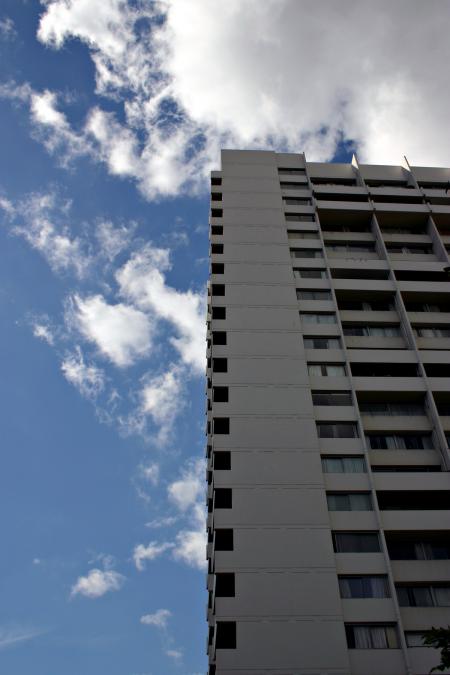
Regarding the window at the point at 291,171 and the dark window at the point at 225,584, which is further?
the window at the point at 291,171

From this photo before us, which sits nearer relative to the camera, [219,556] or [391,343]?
[219,556]

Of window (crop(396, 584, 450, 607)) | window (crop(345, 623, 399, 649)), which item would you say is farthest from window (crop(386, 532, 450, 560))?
window (crop(345, 623, 399, 649))

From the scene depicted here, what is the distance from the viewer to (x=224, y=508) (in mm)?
29625

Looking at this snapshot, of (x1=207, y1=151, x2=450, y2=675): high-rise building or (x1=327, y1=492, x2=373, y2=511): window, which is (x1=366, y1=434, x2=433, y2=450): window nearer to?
(x1=207, y1=151, x2=450, y2=675): high-rise building

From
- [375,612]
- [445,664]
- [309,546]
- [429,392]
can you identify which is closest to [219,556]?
[309,546]

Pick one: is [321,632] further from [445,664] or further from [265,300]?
[265,300]

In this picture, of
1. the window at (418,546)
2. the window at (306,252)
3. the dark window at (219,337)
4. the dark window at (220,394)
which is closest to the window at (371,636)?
the window at (418,546)

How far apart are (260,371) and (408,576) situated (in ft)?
47.1

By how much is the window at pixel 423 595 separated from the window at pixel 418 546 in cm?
162

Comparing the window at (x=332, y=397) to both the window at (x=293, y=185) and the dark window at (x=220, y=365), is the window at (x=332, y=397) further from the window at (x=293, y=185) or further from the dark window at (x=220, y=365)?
the window at (x=293, y=185)

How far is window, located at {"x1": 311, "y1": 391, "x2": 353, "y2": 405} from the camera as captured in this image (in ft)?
116

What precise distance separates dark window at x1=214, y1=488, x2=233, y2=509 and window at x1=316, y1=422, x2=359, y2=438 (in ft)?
23.2

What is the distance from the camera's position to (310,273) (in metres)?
42.8

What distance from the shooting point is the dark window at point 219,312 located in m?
39.0
